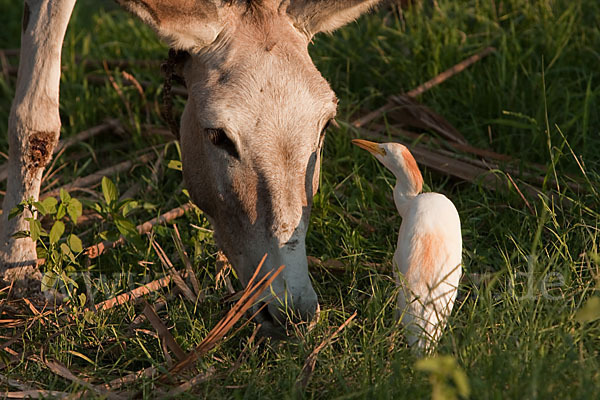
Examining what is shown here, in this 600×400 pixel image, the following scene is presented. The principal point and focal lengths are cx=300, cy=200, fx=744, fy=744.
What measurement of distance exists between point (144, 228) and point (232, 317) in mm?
1354

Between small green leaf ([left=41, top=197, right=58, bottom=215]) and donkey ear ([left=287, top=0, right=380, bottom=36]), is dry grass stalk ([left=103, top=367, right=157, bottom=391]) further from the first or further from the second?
donkey ear ([left=287, top=0, right=380, bottom=36])

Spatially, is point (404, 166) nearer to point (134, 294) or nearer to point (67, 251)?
point (134, 294)

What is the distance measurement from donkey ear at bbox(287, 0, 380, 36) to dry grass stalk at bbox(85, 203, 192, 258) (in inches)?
54.1

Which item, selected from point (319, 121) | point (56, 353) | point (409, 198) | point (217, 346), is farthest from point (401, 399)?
point (56, 353)

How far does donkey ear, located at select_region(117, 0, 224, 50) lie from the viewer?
3.49 m

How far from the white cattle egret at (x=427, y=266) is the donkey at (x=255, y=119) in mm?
427

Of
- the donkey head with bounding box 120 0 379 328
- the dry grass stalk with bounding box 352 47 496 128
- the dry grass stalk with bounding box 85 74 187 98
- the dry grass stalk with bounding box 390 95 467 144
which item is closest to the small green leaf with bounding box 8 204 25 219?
Result: the donkey head with bounding box 120 0 379 328

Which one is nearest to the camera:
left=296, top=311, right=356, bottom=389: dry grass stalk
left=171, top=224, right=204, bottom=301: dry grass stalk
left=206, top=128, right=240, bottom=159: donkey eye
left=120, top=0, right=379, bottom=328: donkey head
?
left=296, top=311, right=356, bottom=389: dry grass stalk

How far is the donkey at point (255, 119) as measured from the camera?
339 centimetres

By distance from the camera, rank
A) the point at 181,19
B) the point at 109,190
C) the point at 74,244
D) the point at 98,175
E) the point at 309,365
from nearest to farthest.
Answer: the point at 309,365
the point at 181,19
the point at 74,244
the point at 109,190
the point at 98,175

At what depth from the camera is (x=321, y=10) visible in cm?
394

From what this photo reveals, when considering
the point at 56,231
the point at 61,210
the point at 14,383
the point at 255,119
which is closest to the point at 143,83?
the point at 61,210

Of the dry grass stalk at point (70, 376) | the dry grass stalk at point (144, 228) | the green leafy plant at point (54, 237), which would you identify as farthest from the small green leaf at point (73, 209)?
the dry grass stalk at point (70, 376)

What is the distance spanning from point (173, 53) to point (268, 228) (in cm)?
122
